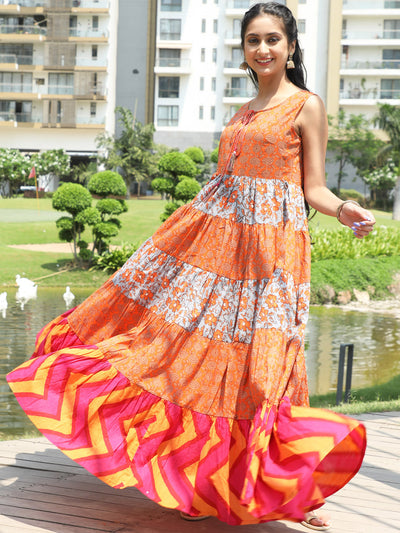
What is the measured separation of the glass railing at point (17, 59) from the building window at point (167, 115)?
7599 mm

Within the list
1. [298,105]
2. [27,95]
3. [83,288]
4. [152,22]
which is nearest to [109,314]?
[298,105]

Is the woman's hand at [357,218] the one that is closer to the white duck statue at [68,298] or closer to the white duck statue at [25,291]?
the white duck statue at [68,298]

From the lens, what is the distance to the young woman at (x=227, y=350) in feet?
7.14

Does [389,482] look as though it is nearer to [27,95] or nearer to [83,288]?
[83,288]

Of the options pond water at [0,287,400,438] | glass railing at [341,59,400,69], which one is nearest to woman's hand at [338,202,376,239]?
pond water at [0,287,400,438]

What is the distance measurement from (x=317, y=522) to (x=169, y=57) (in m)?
43.2

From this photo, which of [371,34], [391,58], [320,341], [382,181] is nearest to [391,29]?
[371,34]

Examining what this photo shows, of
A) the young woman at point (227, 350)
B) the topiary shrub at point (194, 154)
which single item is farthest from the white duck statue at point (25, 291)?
the young woman at point (227, 350)

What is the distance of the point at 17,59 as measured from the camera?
1677 inches

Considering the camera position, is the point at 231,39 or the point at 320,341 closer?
the point at 320,341

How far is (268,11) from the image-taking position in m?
2.55

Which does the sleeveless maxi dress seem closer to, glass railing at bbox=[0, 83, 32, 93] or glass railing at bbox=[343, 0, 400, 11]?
glass railing at bbox=[0, 83, 32, 93]

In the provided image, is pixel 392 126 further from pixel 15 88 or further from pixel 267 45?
pixel 267 45

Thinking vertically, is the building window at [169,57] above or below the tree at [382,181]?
above
